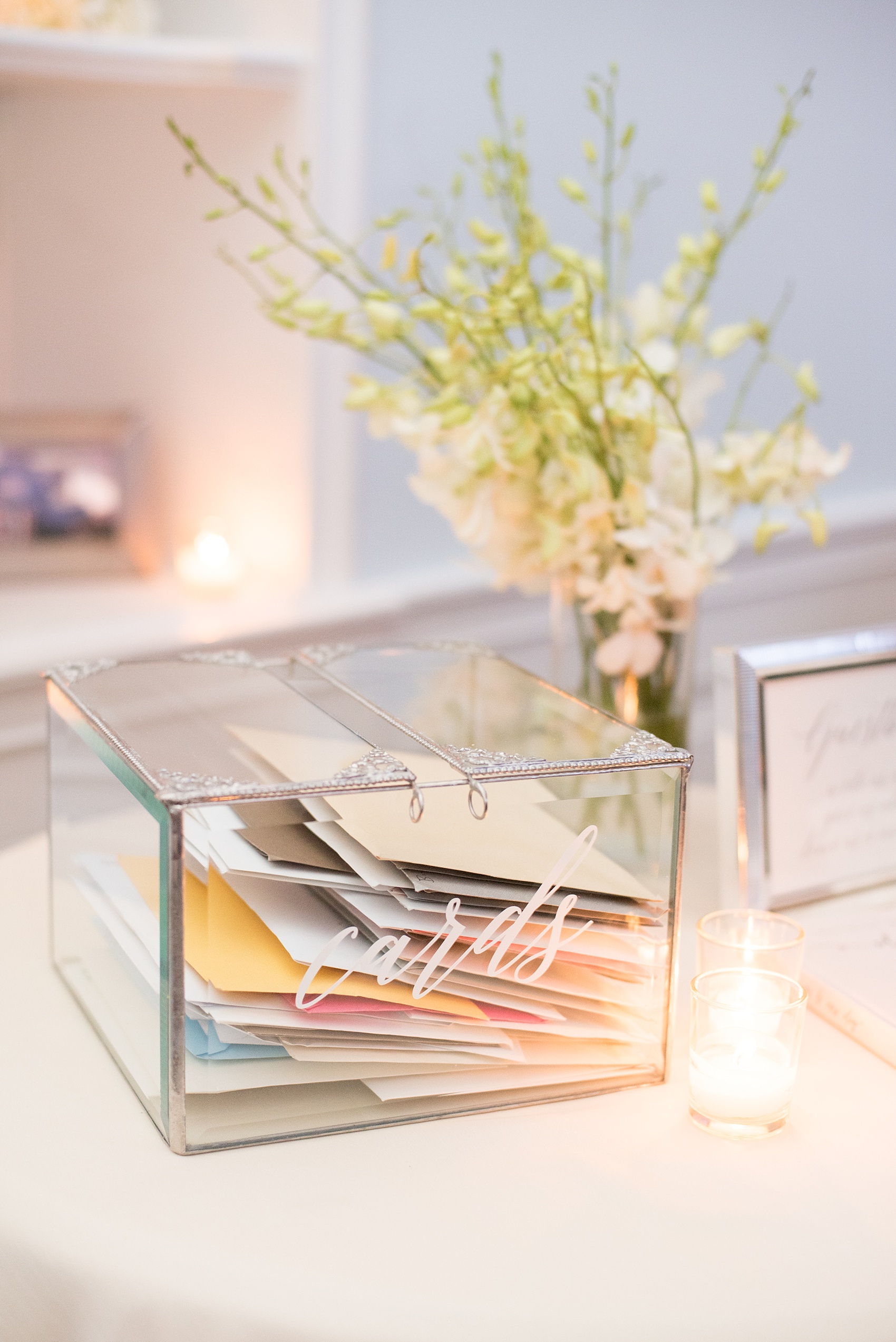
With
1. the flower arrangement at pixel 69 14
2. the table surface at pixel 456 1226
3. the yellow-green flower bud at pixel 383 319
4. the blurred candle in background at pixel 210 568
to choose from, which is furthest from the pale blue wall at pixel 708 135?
the table surface at pixel 456 1226

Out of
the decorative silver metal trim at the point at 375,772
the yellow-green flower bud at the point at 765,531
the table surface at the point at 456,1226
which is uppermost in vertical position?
the yellow-green flower bud at the point at 765,531

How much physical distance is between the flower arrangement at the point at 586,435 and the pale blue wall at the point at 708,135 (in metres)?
0.72

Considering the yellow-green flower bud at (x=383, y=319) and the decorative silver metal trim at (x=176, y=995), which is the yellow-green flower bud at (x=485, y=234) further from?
the decorative silver metal trim at (x=176, y=995)

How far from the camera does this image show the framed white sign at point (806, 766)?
939 mm

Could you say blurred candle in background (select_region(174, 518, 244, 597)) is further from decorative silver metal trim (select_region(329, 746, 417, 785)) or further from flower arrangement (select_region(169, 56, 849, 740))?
decorative silver metal trim (select_region(329, 746, 417, 785))

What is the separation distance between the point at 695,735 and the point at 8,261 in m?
1.33

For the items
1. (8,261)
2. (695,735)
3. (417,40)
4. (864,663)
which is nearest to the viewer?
(864,663)

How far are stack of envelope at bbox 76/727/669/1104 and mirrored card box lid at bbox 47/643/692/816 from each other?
0.01 metres

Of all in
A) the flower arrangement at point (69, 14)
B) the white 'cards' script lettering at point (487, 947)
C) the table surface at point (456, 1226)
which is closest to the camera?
the table surface at point (456, 1226)

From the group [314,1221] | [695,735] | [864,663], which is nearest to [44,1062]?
[314,1221]

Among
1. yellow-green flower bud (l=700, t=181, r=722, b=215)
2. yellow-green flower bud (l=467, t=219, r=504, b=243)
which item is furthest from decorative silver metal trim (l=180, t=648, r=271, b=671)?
yellow-green flower bud (l=700, t=181, r=722, b=215)

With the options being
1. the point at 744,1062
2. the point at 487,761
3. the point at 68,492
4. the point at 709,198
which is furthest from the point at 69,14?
the point at 744,1062

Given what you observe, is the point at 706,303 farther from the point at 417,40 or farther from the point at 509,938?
the point at 509,938

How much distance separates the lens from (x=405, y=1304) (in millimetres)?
583
